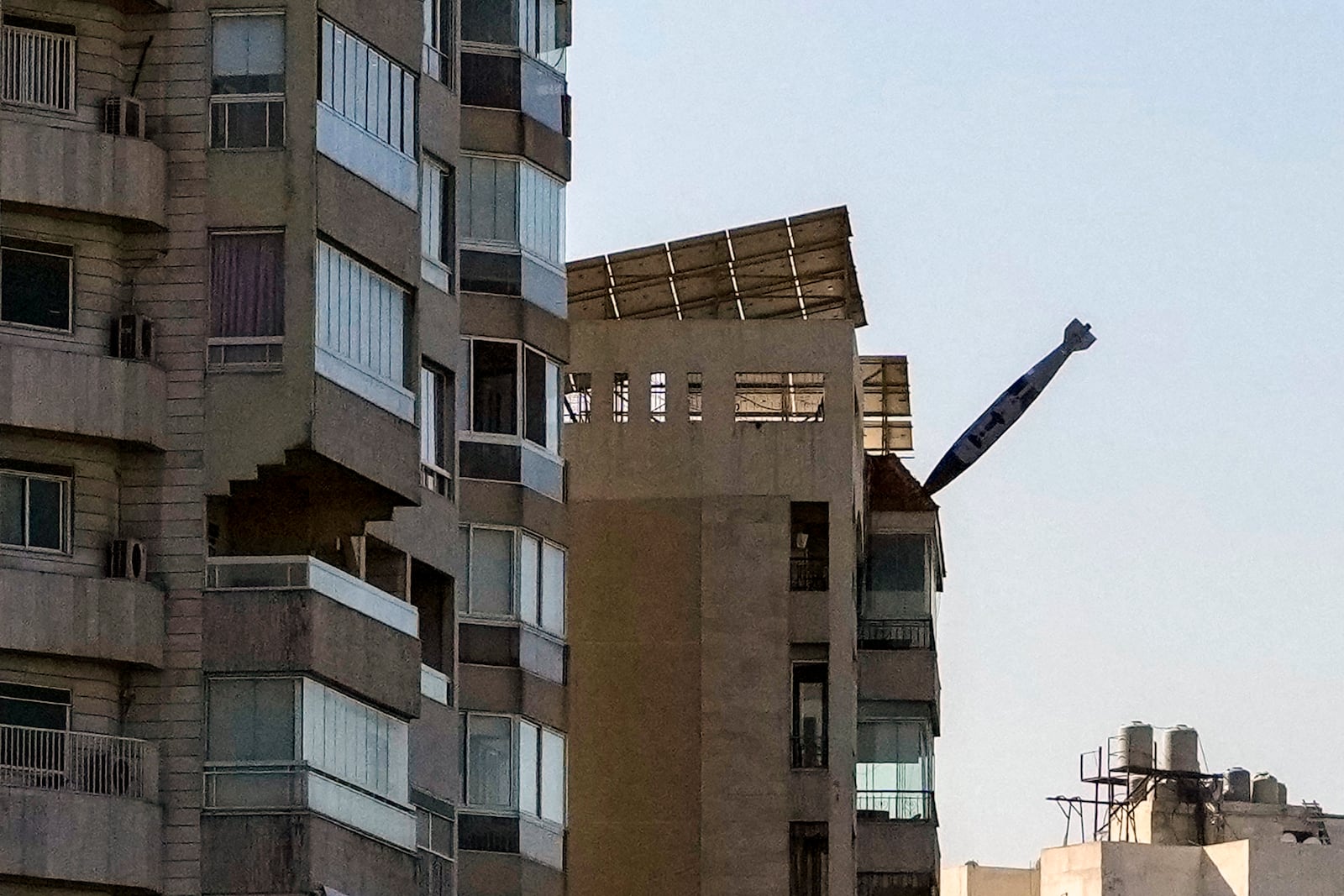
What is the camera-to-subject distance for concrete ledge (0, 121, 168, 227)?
41.3 m

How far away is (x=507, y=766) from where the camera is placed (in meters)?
53.8

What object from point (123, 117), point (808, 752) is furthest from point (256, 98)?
point (808, 752)

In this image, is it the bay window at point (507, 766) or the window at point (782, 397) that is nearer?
the bay window at point (507, 766)

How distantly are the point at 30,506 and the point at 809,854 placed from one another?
2621 centimetres

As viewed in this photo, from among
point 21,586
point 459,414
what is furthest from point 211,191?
point 459,414

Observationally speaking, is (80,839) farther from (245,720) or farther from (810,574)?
(810,574)

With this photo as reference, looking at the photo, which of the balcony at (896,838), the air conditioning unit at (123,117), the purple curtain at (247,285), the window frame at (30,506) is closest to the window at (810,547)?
the balcony at (896,838)

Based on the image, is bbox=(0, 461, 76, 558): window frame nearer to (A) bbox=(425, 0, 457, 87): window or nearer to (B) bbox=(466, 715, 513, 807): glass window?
(A) bbox=(425, 0, 457, 87): window

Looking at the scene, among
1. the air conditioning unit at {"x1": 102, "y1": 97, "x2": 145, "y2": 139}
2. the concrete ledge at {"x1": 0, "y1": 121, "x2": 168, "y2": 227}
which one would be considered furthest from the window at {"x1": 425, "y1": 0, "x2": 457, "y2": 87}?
the concrete ledge at {"x1": 0, "y1": 121, "x2": 168, "y2": 227}

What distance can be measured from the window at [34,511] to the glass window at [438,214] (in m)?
8.91

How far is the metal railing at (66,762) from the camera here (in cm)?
4016

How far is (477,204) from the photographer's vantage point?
54688 millimetres

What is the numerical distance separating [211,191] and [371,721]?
6.20m

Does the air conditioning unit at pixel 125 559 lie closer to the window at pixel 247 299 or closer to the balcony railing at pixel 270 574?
the balcony railing at pixel 270 574
